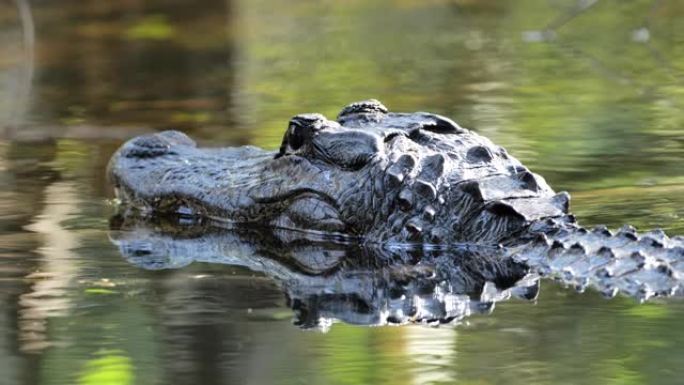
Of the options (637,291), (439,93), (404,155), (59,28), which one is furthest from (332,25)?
(637,291)

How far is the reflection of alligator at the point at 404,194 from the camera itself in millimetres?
5637

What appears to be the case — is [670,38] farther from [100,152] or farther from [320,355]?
[320,355]

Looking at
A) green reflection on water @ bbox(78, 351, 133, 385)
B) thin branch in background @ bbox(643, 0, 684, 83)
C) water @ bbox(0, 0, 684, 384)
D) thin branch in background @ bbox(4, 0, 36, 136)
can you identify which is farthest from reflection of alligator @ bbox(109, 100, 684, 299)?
thin branch in background @ bbox(643, 0, 684, 83)

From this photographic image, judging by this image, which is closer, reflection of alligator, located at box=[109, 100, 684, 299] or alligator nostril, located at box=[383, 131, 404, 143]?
reflection of alligator, located at box=[109, 100, 684, 299]

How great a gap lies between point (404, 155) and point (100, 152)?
10.5ft

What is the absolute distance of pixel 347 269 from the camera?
598 cm

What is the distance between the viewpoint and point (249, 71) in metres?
12.8

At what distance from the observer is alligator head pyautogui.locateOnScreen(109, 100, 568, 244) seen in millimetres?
6113

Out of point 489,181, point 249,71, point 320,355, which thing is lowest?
point 320,355

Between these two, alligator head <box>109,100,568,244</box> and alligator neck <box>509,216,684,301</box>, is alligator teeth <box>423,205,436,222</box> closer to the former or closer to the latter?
alligator head <box>109,100,568,244</box>

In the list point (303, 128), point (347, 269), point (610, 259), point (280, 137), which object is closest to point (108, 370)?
point (347, 269)

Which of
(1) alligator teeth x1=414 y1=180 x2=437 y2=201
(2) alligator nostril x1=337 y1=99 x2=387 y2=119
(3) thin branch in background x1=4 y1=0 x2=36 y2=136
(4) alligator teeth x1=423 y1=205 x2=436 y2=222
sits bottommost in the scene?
(4) alligator teeth x1=423 y1=205 x2=436 y2=222

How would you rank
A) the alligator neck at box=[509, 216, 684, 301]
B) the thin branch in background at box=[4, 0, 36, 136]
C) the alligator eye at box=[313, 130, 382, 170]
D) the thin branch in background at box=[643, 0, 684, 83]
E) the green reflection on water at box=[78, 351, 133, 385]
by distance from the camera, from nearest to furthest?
the green reflection on water at box=[78, 351, 133, 385] < the alligator neck at box=[509, 216, 684, 301] < the alligator eye at box=[313, 130, 382, 170] < the thin branch in background at box=[4, 0, 36, 136] < the thin branch in background at box=[643, 0, 684, 83]

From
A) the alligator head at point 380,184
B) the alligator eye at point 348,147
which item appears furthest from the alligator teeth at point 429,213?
the alligator eye at point 348,147
